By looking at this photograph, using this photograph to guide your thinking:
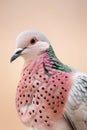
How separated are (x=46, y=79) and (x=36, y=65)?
0.04m

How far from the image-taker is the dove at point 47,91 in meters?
0.60

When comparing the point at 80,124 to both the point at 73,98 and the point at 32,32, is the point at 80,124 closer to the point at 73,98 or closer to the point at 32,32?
the point at 73,98

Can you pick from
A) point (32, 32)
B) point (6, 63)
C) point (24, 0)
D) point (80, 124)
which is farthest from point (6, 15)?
point (80, 124)

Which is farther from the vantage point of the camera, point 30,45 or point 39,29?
point 39,29

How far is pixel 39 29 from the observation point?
1397mm

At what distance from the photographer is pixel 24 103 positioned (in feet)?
2.06

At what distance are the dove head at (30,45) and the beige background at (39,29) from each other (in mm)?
699

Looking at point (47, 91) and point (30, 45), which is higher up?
point (30, 45)

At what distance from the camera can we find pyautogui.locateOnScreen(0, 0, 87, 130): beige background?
4.42 ft

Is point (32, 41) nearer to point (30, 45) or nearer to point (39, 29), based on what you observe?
point (30, 45)

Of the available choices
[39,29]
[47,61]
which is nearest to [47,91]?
[47,61]

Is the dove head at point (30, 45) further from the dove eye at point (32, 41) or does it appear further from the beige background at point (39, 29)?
the beige background at point (39, 29)

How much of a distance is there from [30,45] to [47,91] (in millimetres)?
113

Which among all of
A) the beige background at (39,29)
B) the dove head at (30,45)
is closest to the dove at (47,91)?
the dove head at (30,45)
